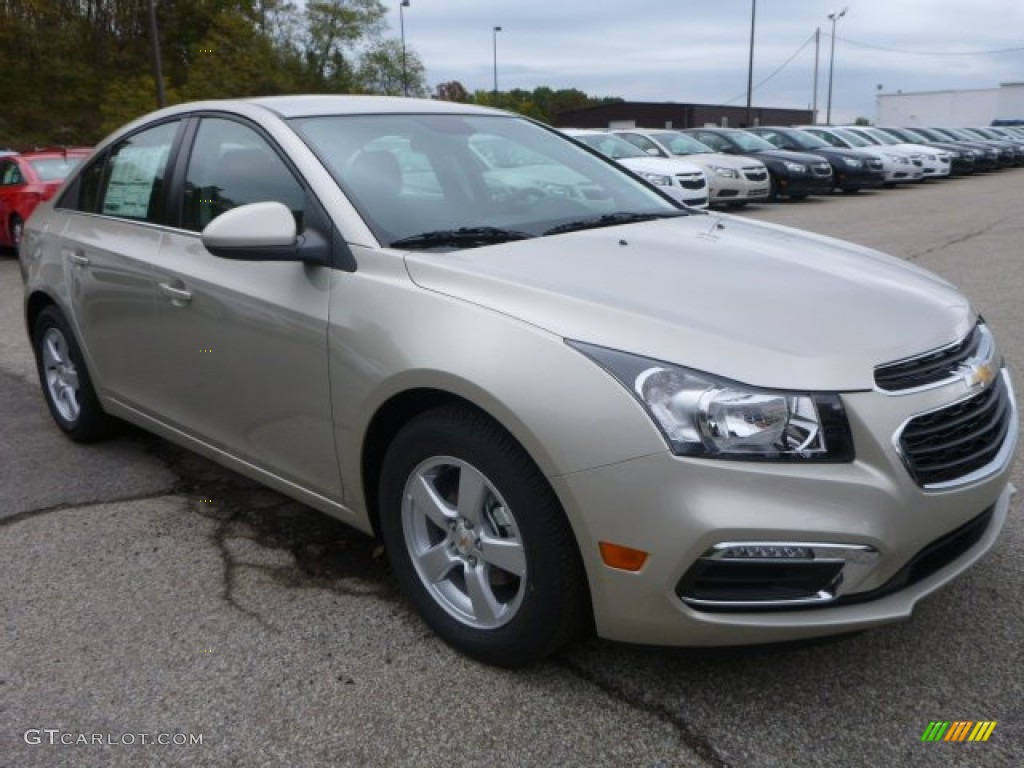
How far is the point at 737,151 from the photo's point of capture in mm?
20000

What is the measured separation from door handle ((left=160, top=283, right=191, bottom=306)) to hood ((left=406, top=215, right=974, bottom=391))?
3.67 feet

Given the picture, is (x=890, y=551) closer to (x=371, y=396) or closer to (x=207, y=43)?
(x=371, y=396)

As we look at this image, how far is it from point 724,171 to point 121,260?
48.9ft

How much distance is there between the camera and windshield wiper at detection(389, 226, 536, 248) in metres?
2.96

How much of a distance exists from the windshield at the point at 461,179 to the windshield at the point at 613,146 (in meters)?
12.4

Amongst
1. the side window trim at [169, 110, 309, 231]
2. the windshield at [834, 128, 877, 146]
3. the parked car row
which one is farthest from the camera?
the windshield at [834, 128, 877, 146]

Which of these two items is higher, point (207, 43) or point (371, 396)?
point (207, 43)

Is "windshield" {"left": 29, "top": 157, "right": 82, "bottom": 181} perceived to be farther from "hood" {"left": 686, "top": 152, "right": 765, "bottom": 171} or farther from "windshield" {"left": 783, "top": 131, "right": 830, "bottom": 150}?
"windshield" {"left": 783, "top": 131, "right": 830, "bottom": 150}

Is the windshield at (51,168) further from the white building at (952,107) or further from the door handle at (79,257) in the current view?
the white building at (952,107)

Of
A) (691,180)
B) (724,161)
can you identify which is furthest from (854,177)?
(691,180)

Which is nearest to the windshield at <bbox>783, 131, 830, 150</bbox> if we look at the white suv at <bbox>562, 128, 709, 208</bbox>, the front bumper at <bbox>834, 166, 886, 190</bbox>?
the front bumper at <bbox>834, 166, 886, 190</bbox>

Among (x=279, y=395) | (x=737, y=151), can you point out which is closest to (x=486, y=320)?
(x=279, y=395)

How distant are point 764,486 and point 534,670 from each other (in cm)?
91

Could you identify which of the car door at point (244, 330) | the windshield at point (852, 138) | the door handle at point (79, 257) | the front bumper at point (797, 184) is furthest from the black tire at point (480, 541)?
the windshield at point (852, 138)
